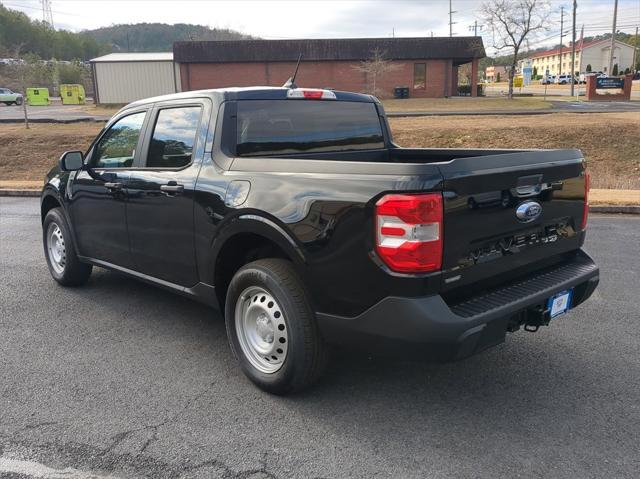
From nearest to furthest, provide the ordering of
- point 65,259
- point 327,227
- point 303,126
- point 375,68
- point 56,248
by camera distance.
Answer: point 327,227 → point 303,126 → point 65,259 → point 56,248 → point 375,68

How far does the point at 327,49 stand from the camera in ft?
157

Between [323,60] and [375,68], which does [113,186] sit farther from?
[323,60]

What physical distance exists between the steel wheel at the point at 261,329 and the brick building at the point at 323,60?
148 ft

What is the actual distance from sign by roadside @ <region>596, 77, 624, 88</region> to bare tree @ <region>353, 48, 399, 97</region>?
51.2 feet

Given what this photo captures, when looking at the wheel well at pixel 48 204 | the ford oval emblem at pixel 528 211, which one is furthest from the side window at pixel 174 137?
the ford oval emblem at pixel 528 211

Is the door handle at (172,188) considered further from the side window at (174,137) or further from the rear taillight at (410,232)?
the rear taillight at (410,232)

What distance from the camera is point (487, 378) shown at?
3.86 m

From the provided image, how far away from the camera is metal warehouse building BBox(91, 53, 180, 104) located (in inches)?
1886

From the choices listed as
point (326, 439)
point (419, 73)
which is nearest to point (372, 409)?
point (326, 439)

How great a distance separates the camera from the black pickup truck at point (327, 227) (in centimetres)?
295

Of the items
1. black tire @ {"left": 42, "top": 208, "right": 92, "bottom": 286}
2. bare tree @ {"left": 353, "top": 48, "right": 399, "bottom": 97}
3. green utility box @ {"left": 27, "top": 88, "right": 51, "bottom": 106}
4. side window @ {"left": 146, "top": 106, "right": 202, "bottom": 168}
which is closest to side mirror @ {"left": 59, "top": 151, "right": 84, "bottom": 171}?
black tire @ {"left": 42, "top": 208, "right": 92, "bottom": 286}

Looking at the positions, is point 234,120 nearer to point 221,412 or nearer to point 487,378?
point 221,412

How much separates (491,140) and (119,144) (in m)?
16.6

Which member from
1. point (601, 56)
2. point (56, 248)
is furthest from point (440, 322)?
point (601, 56)
